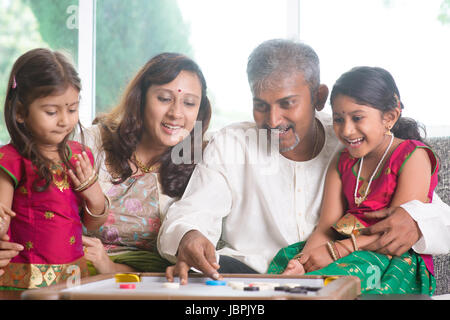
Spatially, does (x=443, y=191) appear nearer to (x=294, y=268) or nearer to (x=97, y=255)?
(x=294, y=268)

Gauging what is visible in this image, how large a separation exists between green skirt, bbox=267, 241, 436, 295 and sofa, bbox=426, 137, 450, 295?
23cm

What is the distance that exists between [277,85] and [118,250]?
0.55 m

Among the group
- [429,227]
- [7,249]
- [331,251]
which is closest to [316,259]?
[331,251]

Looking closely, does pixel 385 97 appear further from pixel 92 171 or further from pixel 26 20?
pixel 26 20

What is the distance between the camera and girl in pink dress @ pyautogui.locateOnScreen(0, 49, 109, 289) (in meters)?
1.08

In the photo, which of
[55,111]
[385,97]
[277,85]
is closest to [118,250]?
[55,111]

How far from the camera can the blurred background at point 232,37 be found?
1483mm

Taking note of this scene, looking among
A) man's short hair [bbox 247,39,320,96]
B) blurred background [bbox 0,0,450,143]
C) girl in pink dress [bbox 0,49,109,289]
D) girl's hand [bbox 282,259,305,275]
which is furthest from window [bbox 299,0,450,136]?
girl in pink dress [bbox 0,49,109,289]

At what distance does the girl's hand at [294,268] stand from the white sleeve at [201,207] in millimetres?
204

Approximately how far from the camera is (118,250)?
1.32 metres

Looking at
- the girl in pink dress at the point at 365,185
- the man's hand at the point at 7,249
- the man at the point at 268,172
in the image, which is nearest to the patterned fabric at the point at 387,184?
the girl in pink dress at the point at 365,185

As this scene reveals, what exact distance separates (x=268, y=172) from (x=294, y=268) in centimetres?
30

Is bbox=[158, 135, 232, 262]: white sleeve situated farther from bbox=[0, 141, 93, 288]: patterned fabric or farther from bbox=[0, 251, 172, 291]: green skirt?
bbox=[0, 141, 93, 288]: patterned fabric
